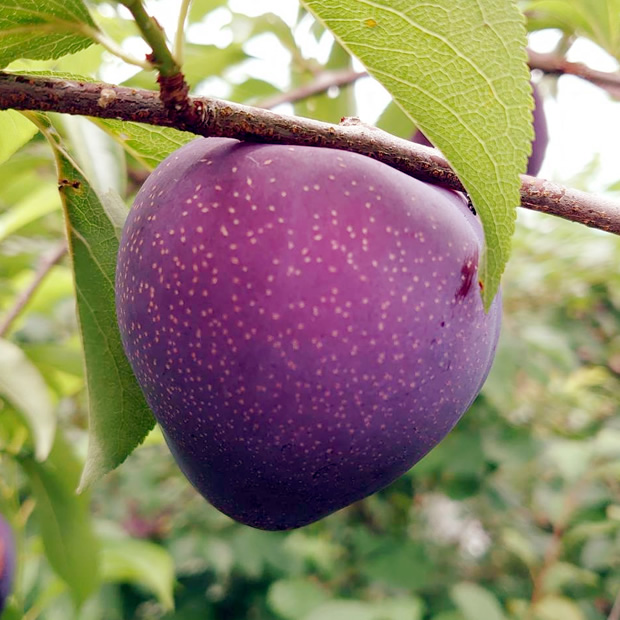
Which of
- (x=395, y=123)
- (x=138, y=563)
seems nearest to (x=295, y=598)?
(x=138, y=563)

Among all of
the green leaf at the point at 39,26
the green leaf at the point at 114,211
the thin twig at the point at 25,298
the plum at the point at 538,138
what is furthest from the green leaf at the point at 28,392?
the plum at the point at 538,138

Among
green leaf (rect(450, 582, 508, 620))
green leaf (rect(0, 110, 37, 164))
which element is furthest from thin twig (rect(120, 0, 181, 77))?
green leaf (rect(450, 582, 508, 620))

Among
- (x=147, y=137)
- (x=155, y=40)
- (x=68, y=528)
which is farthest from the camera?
(x=68, y=528)

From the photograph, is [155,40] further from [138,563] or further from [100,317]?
[138,563]

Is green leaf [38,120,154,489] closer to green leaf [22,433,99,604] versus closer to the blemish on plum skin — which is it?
the blemish on plum skin

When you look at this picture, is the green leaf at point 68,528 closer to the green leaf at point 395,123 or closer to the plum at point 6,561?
the plum at point 6,561

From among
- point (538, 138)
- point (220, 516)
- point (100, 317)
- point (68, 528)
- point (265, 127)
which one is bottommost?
point (220, 516)

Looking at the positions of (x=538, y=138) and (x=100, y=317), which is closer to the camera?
(x=100, y=317)

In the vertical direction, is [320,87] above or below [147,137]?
below
